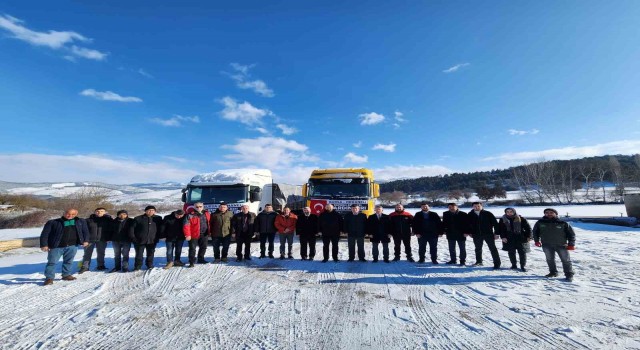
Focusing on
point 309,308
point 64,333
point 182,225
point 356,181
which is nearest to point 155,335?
point 64,333

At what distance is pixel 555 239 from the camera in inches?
247

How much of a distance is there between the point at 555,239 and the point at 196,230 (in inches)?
351

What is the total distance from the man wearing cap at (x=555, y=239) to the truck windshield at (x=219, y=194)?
9.37 meters

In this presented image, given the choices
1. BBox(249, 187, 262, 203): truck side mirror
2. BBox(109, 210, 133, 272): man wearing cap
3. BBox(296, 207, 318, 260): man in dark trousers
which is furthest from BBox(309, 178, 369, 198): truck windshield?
BBox(109, 210, 133, 272): man wearing cap

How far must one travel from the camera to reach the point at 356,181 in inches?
459

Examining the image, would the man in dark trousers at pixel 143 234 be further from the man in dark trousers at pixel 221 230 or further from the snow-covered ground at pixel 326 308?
the man in dark trousers at pixel 221 230

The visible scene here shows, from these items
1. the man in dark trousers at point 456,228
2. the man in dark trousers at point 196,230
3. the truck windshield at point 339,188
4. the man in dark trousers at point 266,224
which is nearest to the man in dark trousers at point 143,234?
the man in dark trousers at point 196,230

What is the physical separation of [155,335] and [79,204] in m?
33.8

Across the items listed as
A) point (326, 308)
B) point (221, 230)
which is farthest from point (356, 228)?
point (221, 230)

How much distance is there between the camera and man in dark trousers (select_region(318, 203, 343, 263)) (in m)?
8.23

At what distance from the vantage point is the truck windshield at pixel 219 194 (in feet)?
35.9

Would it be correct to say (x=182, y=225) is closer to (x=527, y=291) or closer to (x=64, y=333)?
(x=64, y=333)

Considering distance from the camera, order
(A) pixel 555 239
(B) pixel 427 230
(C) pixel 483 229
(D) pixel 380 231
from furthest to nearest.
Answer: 1. (D) pixel 380 231
2. (B) pixel 427 230
3. (C) pixel 483 229
4. (A) pixel 555 239

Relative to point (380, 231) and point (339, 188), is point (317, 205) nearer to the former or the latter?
point (339, 188)
